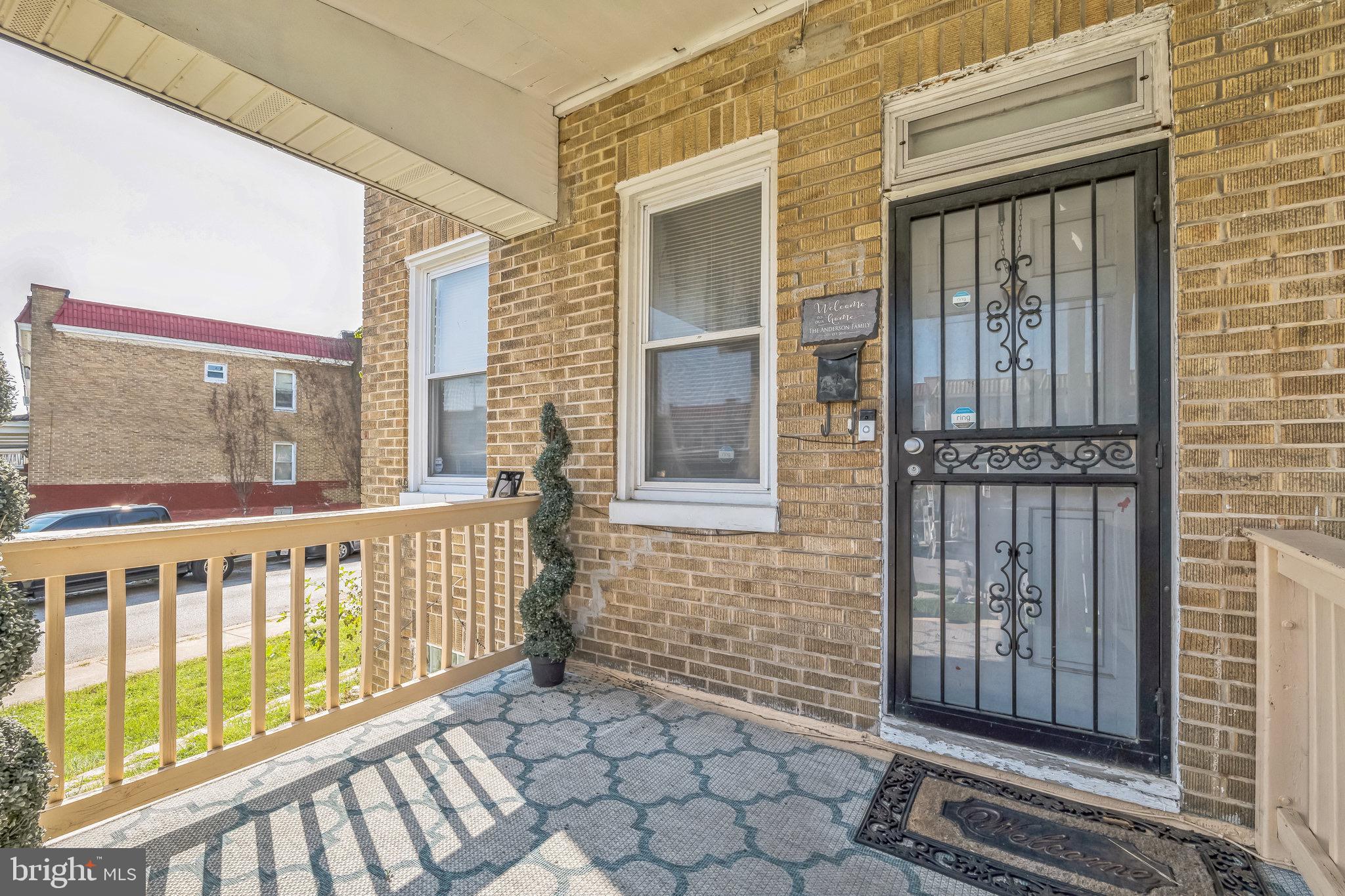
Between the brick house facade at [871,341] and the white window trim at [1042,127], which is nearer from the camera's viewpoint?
the brick house facade at [871,341]

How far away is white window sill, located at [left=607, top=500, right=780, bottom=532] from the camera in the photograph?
2428 mm

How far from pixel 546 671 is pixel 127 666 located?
511cm

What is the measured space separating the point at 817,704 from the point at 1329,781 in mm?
1397

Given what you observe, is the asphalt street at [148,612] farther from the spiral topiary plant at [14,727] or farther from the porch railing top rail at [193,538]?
the spiral topiary plant at [14,727]

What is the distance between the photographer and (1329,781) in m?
1.30

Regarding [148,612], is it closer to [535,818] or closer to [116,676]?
[116,676]

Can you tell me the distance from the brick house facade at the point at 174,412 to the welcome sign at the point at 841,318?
523 inches

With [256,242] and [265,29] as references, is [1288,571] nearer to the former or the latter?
[265,29]

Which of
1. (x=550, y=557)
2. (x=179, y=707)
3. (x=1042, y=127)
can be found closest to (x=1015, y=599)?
(x=1042, y=127)

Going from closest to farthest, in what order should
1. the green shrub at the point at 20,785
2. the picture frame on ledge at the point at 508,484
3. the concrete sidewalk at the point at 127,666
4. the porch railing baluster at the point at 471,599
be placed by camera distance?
the green shrub at the point at 20,785, the porch railing baluster at the point at 471,599, the picture frame on ledge at the point at 508,484, the concrete sidewalk at the point at 127,666

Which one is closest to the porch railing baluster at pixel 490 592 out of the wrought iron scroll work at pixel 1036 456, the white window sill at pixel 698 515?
the white window sill at pixel 698 515

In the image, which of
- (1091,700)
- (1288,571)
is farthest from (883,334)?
(1091,700)

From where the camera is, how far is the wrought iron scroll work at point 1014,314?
6.59ft

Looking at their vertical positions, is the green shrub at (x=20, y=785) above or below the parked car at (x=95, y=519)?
above
